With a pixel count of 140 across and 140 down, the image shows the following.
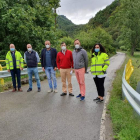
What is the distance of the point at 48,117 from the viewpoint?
4.08 m

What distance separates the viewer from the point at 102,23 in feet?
443

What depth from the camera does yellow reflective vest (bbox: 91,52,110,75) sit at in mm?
4941

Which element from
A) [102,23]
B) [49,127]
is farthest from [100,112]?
[102,23]

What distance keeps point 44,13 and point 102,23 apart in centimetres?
13106

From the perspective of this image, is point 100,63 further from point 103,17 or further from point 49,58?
point 103,17

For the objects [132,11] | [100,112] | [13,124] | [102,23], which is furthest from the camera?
[102,23]

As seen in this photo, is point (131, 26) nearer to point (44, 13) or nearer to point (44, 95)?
point (44, 13)

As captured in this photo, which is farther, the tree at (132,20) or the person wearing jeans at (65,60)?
the tree at (132,20)

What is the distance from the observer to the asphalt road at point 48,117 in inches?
128

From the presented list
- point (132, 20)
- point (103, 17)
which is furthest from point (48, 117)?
point (103, 17)

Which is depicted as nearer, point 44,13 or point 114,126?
point 114,126

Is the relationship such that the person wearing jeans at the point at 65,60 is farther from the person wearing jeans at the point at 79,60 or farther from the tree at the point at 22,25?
the tree at the point at 22,25

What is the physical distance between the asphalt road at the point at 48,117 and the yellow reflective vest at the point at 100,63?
1.08 meters

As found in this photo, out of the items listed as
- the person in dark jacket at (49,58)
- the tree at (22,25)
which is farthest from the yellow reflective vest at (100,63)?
the tree at (22,25)
